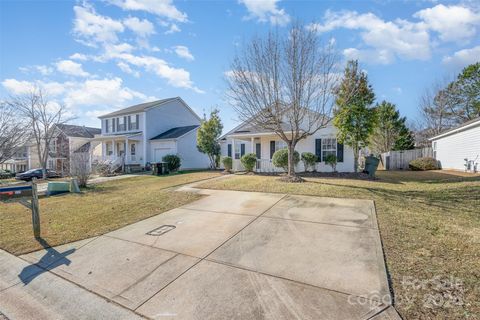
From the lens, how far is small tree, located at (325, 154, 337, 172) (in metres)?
14.6

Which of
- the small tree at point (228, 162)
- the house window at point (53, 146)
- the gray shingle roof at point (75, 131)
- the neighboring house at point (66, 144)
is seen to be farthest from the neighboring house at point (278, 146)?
the house window at point (53, 146)

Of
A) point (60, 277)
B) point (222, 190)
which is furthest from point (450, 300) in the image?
point (222, 190)

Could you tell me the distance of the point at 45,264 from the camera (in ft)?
12.9

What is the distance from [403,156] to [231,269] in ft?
81.2

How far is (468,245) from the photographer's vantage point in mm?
3660

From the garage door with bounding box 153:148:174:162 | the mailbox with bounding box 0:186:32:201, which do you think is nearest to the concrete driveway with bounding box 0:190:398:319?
the mailbox with bounding box 0:186:32:201

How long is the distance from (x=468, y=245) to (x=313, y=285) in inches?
117

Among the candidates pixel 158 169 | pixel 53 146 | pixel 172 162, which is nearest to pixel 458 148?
pixel 172 162

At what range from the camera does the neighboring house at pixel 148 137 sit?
23.7 meters

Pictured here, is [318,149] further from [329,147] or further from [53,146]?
[53,146]

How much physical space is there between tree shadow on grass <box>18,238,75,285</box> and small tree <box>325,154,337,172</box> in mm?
13909

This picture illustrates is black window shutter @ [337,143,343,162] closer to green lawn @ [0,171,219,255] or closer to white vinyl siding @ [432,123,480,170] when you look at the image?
white vinyl siding @ [432,123,480,170]

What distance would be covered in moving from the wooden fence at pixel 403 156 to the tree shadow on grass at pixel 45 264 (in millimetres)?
25852

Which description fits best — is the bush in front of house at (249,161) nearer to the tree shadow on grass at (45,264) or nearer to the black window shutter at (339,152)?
the black window shutter at (339,152)
